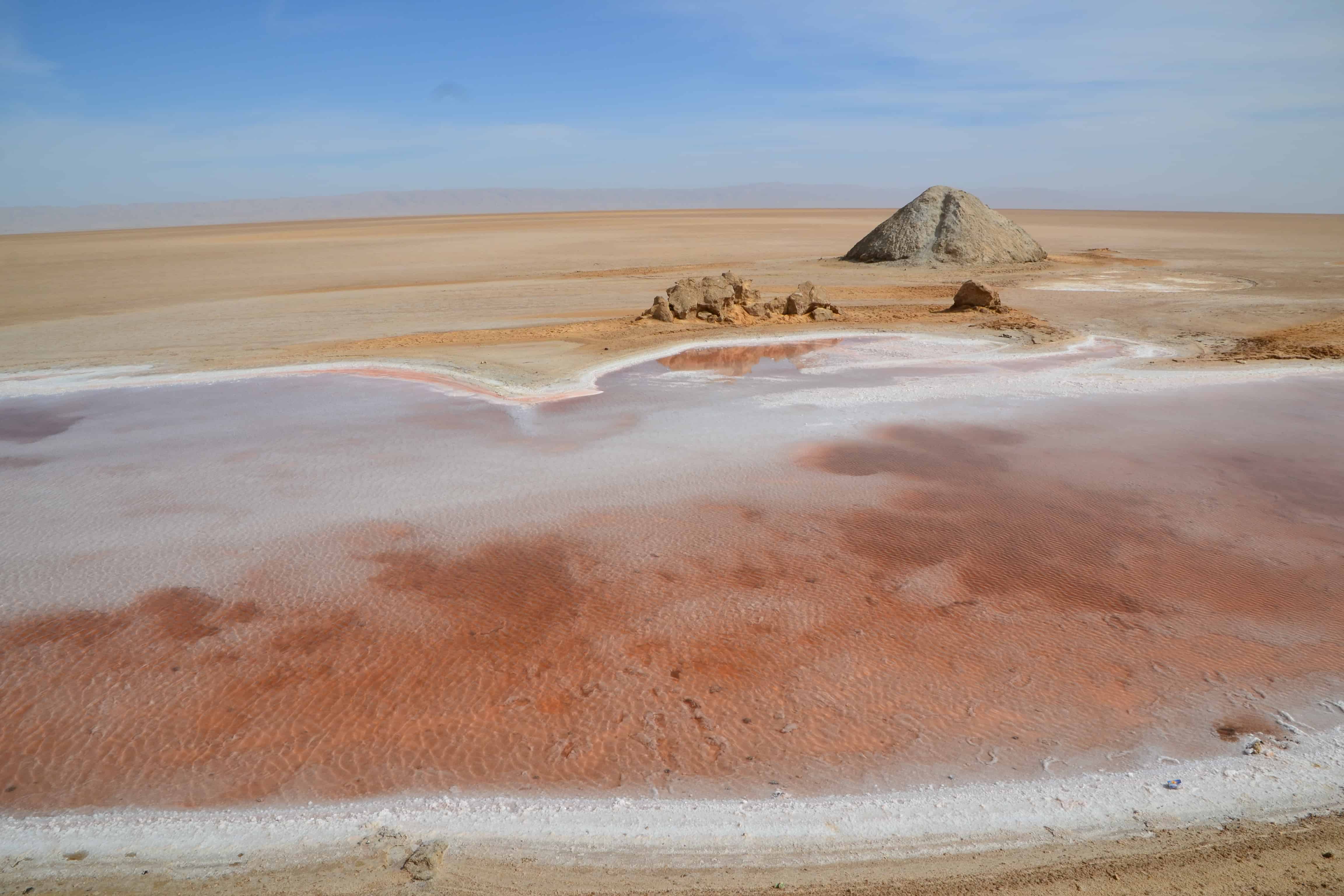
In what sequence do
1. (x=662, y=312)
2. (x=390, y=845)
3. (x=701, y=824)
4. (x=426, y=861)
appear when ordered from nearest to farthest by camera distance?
(x=426, y=861) < (x=390, y=845) < (x=701, y=824) < (x=662, y=312)

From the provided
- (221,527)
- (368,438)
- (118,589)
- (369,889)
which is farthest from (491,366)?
(369,889)

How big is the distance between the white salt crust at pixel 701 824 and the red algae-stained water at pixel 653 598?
5.0 inches

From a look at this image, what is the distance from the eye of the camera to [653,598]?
5516 millimetres

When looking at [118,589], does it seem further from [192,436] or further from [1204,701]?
[1204,701]

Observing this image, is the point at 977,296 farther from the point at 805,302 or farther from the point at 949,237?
the point at 949,237

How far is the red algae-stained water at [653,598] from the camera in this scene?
13.4 ft

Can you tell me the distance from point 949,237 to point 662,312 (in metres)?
14.3

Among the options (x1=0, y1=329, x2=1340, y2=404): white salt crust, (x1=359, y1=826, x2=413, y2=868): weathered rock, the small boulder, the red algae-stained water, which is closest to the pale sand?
(x1=0, y1=329, x2=1340, y2=404): white salt crust

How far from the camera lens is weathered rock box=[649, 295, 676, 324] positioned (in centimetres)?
1531

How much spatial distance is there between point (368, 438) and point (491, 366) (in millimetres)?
3245

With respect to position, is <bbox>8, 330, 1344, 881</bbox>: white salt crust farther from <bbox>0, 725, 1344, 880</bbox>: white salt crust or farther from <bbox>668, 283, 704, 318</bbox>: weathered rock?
<bbox>668, 283, 704, 318</bbox>: weathered rock

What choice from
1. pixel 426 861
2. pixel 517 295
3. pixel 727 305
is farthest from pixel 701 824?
pixel 517 295

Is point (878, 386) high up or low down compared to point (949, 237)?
down

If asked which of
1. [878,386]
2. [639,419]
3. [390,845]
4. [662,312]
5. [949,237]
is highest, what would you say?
[949,237]
